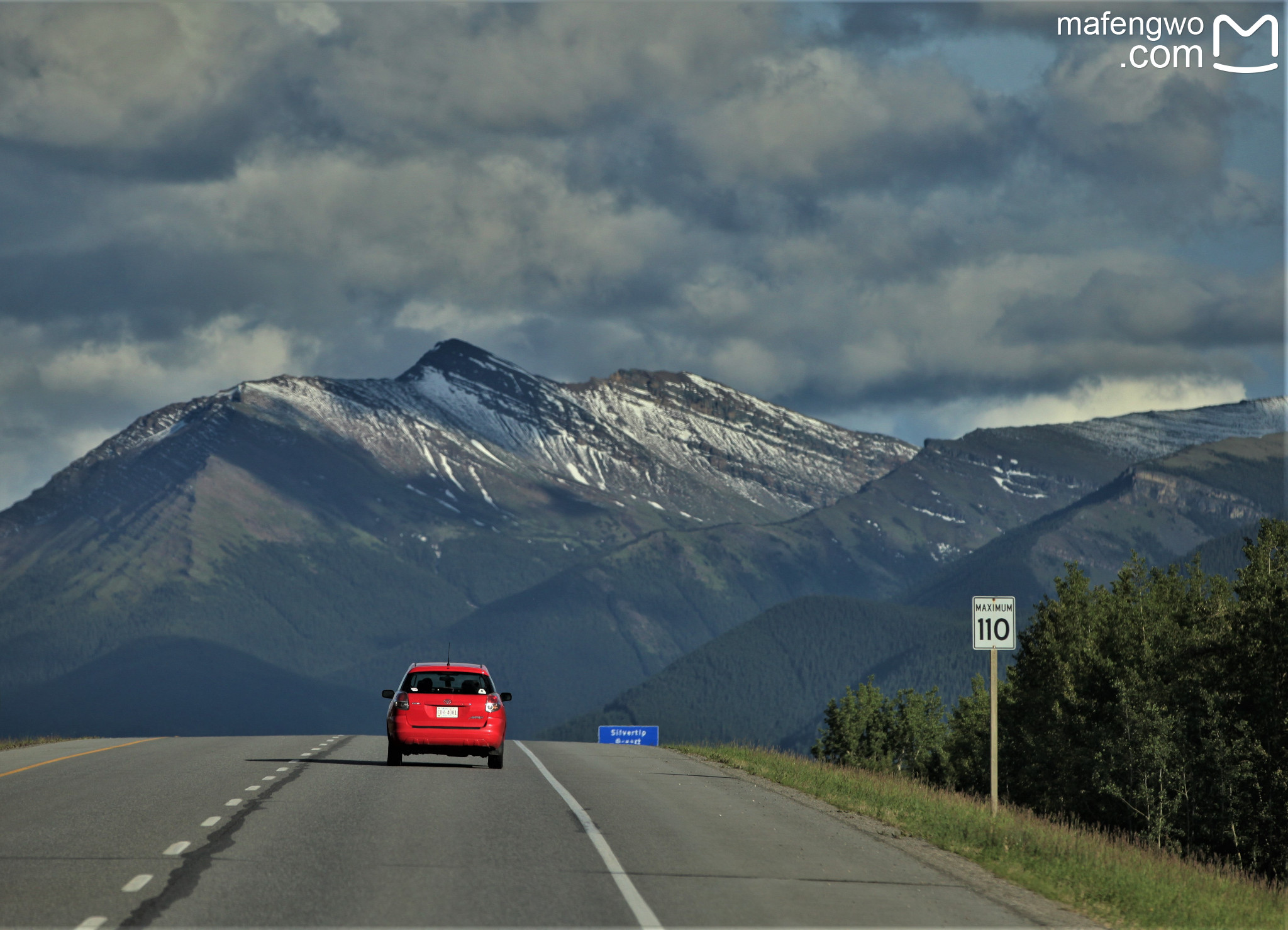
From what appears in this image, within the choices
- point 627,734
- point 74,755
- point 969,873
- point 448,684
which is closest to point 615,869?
point 969,873

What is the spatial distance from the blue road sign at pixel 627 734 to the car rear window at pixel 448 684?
24721 mm

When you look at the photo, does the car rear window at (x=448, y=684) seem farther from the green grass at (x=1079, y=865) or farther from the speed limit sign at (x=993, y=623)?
the speed limit sign at (x=993, y=623)

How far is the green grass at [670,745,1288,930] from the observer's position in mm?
12750

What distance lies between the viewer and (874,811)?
19766 millimetres

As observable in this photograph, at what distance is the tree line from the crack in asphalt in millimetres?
21723

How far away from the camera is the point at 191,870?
41.1 feet

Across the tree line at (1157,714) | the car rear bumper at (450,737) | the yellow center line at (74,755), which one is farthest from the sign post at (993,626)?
the yellow center line at (74,755)

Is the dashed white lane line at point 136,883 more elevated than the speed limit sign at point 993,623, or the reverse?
the speed limit sign at point 993,623

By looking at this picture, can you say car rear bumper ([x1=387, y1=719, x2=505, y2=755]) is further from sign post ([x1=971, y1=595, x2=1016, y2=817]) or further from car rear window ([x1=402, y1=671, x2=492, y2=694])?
sign post ([x1=971, y1=595, x2=1016, y2=817])

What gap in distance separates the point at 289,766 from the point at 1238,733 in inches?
1514

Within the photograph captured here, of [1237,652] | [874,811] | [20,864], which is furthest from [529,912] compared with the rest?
[1237,652]

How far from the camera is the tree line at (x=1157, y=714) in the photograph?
48156mm

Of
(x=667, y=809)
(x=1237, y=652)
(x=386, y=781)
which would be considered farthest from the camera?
(x=1237, y=652)

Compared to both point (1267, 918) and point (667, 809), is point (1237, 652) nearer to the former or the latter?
point (667, 809)
